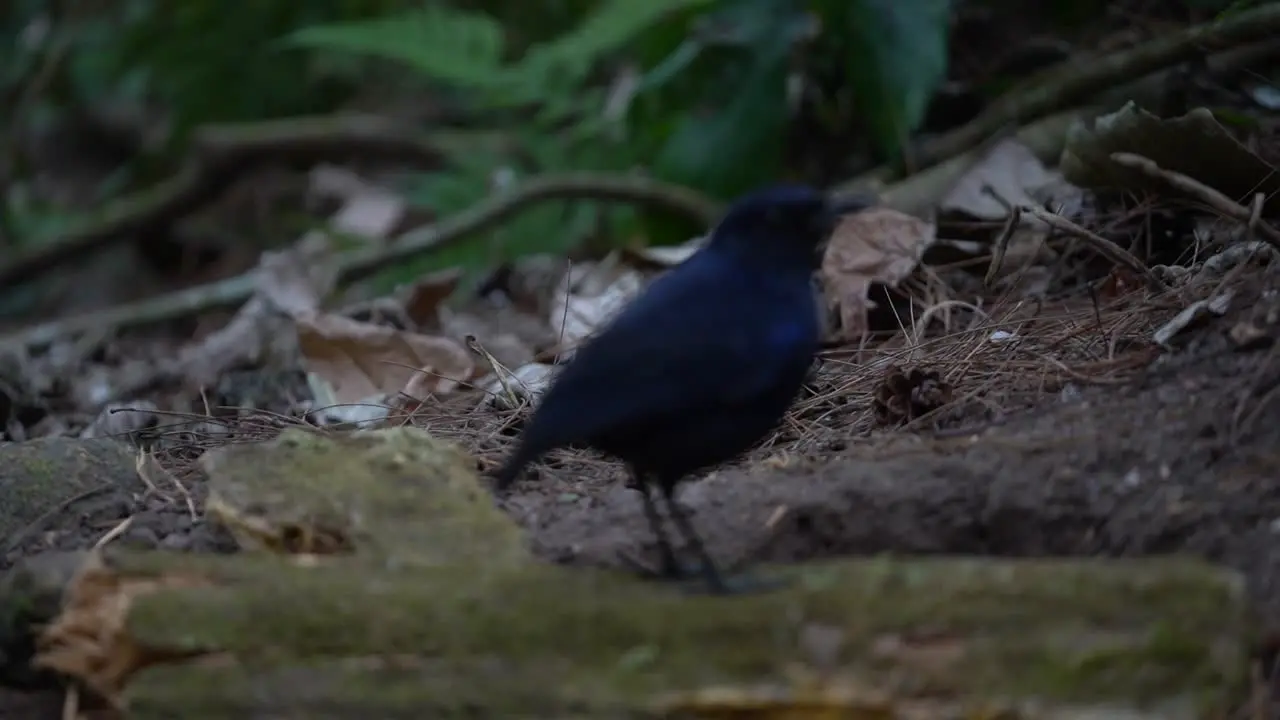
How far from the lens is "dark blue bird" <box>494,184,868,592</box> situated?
2.03 m

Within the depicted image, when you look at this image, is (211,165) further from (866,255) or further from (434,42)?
(866,255)

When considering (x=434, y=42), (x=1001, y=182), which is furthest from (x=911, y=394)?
(x=434, y=42)

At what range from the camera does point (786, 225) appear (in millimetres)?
2232

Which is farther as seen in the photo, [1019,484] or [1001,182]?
[1001,182]

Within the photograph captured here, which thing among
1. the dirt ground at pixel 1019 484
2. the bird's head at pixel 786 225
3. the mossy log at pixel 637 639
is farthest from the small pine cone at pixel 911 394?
the mossy log at pixel 637 639

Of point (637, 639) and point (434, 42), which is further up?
point (434, 42)

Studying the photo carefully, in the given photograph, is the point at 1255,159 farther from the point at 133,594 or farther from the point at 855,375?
the point at 133,594

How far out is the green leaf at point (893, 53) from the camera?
4.03m

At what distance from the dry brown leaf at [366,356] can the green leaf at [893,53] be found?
144cm

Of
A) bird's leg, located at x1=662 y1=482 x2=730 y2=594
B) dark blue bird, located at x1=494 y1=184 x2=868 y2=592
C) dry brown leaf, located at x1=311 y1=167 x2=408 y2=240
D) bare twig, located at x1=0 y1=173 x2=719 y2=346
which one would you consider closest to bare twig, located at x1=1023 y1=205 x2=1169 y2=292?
dark blue bird, located at x1=494 y1=184 x2=868 y2=592

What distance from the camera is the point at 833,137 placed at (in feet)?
16.2

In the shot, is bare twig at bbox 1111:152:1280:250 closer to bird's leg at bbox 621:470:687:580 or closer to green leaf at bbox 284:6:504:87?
bird's leg at bbox 621:470:687:580

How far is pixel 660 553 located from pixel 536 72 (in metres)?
3.39

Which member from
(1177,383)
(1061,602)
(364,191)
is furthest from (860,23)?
(364,191)
